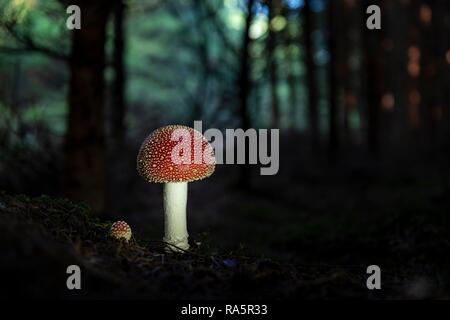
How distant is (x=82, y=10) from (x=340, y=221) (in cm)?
418

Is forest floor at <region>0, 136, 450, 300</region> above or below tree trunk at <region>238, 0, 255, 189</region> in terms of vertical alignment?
below

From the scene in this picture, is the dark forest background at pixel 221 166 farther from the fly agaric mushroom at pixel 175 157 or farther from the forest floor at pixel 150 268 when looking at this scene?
the fly agaric mushroom at pixel 175 157

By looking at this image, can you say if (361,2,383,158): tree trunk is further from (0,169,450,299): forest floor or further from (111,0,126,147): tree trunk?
(0,169,450,299): forest floor

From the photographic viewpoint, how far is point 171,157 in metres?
3.35

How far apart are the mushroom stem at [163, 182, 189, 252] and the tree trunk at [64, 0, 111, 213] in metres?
1.95

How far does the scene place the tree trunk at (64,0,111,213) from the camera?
5.32m

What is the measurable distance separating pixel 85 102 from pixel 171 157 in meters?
2.42

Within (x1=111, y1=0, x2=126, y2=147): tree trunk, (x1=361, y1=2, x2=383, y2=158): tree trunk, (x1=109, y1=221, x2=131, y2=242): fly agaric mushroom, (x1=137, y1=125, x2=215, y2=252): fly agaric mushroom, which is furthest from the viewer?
(x1=361, y1=2, x2=383, y2=158): tree trunk

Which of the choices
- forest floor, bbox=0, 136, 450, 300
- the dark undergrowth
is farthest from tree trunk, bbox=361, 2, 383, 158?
the dark undergrowth

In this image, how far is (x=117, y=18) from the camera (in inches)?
336

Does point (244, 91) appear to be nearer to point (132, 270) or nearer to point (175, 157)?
point (175, 157)

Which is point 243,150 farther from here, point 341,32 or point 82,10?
point 341,32

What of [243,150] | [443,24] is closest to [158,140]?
[243,150]

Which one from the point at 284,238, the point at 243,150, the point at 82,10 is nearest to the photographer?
the point at 82,10
